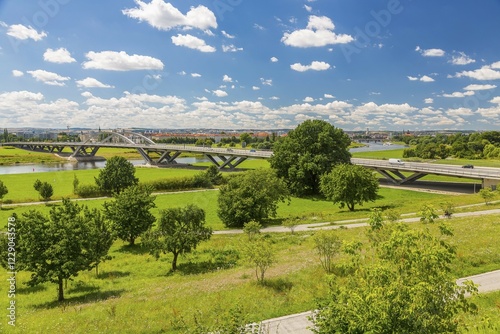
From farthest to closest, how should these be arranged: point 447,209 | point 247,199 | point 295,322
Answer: point 247,199 < point 447,209 < point 295,322

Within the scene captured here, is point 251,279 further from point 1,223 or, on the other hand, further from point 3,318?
point 1,223

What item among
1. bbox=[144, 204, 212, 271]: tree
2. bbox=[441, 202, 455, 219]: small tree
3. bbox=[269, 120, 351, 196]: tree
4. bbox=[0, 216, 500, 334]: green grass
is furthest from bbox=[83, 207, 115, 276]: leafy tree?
bbox=[269, 120, 351, 196]: tree

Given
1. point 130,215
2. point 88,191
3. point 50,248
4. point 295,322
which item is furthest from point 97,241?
point 88,191

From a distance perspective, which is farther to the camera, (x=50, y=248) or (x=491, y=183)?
(x=491, y=183)

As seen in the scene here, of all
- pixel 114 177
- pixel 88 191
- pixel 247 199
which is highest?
pixel 114 177

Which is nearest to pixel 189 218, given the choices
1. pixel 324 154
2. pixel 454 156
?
pixel 324 154

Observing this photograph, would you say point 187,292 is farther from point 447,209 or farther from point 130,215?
point 447,209

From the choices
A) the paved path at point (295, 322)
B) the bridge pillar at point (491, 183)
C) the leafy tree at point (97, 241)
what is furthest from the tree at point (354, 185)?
the leafy tree at point (97, 241)

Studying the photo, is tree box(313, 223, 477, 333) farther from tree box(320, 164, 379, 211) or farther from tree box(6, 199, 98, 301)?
tree box(320, 164, 379, 211)
